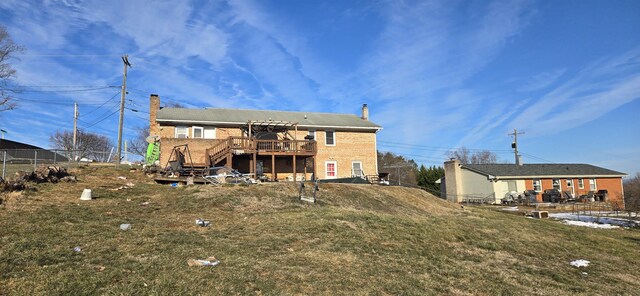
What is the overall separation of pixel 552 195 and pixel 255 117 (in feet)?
88.8

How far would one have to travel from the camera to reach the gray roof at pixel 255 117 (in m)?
26.2

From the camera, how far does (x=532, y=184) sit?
36.5 m

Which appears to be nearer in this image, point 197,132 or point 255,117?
point 197,132

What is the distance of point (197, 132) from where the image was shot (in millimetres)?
26125

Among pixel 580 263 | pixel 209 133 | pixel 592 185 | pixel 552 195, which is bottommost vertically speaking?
pixel 580 263

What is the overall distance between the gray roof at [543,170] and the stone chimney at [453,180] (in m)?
1.38

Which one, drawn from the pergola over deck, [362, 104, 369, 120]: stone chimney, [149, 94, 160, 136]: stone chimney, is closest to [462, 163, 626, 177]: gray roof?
[362, 104, 369, 120]: stone chimney

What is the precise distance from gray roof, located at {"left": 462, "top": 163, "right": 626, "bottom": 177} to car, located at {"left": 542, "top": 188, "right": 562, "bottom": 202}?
189 cm

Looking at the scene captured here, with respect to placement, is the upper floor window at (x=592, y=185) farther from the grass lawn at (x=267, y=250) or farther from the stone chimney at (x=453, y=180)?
the grass lawn at (x=267, y=250)

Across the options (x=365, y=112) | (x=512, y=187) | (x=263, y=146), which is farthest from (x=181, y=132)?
(x=512, y=187)

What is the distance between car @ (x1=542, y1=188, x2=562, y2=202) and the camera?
113ft

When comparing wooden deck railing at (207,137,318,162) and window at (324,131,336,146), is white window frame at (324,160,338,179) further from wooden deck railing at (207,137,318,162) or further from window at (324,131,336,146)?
wooden deck railing at (207,137,318,162)

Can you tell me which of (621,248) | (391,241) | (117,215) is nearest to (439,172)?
(621,248)

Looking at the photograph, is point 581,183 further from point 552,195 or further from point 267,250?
point 267,250
